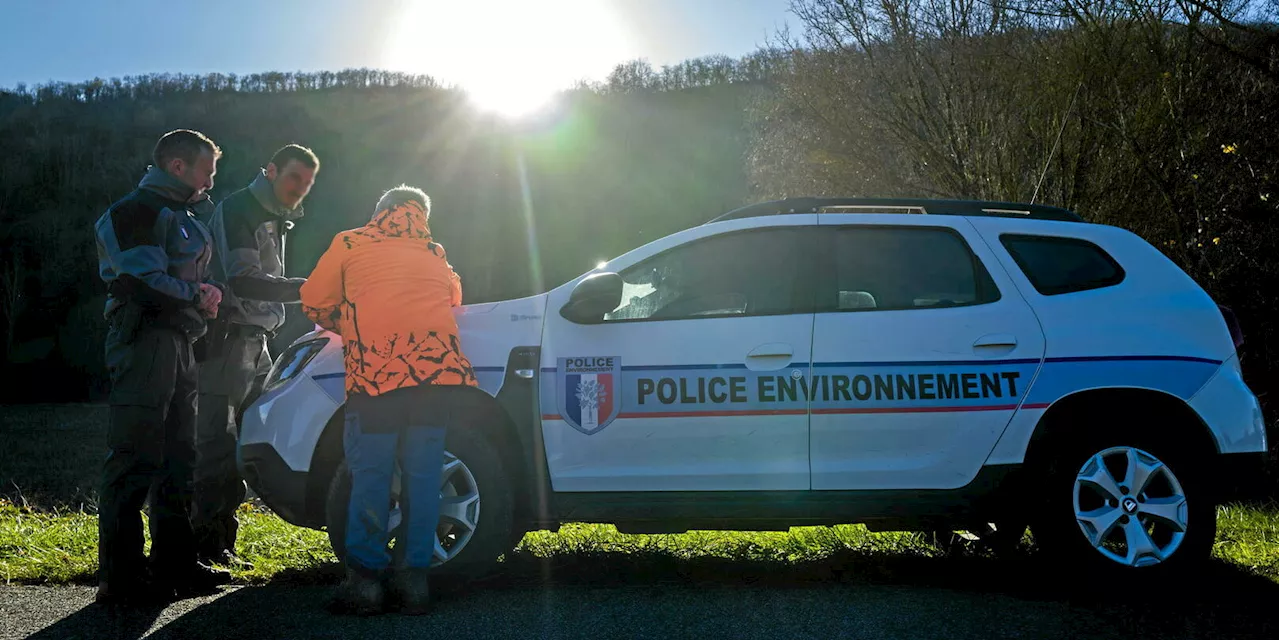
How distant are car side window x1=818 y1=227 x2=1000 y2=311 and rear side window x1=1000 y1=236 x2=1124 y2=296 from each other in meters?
0.20

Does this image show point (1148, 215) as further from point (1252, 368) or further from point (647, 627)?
point (647, 627)

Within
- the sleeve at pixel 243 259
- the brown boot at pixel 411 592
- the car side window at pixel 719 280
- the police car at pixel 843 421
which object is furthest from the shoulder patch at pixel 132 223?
the car side window at pixel 719 280

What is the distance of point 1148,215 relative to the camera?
1341cm

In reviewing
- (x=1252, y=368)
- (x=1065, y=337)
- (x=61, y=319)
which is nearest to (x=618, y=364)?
(x=1065, y=337)

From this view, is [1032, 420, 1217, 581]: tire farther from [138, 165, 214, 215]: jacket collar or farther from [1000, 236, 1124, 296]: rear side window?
[138, 165, 214, 215]: jacket collar

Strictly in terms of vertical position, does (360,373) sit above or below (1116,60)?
below

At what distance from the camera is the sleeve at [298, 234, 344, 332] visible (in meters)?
4.29

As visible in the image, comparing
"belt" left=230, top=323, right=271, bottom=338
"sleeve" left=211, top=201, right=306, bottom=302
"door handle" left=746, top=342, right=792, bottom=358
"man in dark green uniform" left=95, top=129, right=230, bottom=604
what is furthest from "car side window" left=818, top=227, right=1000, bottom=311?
"belt" left=230, top=323, right=271, bottom=338

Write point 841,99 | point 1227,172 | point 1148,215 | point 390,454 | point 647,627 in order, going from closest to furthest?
point 647,627 < point 390,454 < point 1227,172 < point 1148,215 < point 841,99

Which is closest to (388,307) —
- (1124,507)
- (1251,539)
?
(1124,507)

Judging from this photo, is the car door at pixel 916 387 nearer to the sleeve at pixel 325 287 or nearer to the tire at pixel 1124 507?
the tire at pixel 1124 507

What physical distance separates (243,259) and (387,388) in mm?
1630

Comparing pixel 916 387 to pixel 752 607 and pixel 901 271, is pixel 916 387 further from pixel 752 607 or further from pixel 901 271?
pixel 752 607

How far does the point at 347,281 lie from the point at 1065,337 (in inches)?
121
